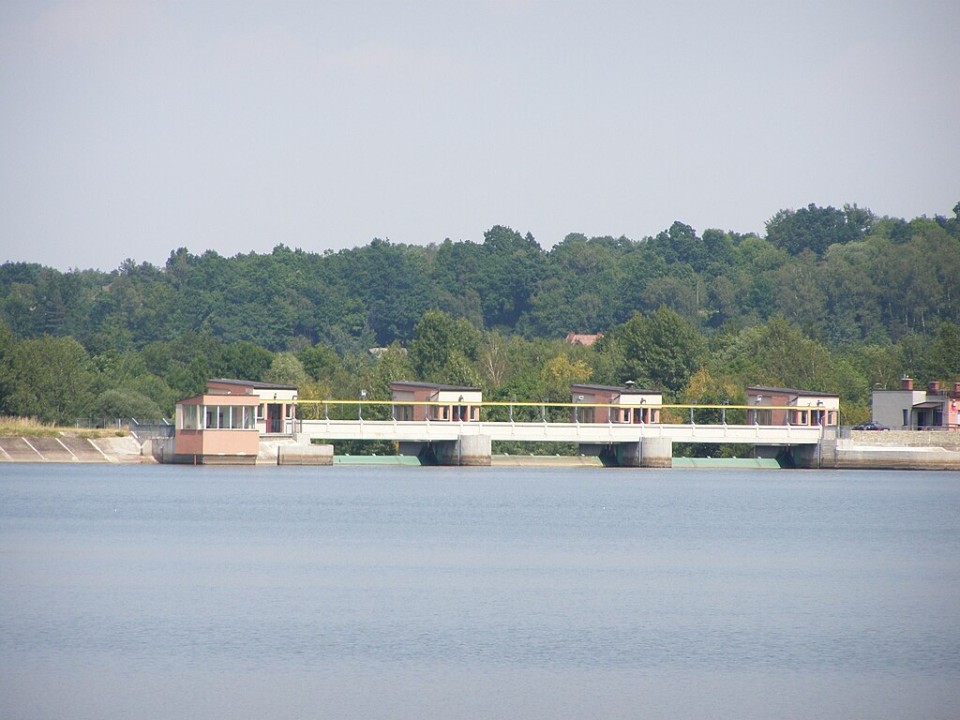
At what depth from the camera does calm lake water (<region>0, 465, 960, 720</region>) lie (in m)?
25.9

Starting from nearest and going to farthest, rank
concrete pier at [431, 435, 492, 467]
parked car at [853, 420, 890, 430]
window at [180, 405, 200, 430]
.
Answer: window at [180, 405, 200, 430], concrete pier at [431, 435, 492, 467], parked car at [853, 420, 890, 430]

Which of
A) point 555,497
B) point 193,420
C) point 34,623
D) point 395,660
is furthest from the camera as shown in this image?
point 193,420

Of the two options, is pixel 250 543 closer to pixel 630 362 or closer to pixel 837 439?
pixel 837 439

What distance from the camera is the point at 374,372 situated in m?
116

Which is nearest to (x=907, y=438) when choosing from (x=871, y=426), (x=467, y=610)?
(x=871, y=426)

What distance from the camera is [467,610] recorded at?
34.3 meters

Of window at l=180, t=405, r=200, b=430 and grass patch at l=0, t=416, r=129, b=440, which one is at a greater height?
window at l=180, t=405, r=200, b=430

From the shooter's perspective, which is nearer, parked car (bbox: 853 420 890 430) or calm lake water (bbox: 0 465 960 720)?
calm lake water (bbox: 0 465 960 720)

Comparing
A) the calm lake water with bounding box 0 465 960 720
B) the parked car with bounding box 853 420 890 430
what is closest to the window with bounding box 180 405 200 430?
the calm lake water with bounding box 0 465 960 720

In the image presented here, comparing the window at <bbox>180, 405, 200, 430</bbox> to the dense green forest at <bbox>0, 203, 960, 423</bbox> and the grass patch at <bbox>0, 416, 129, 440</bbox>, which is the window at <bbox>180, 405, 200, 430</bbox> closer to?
the grass patch at <bbox>0, 416, 129, 440</bbox>

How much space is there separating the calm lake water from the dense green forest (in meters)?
47.7

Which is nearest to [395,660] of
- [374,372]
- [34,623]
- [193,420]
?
[34,623]

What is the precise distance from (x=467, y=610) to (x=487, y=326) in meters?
A: 163

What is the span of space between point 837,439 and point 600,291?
99.8 metres
